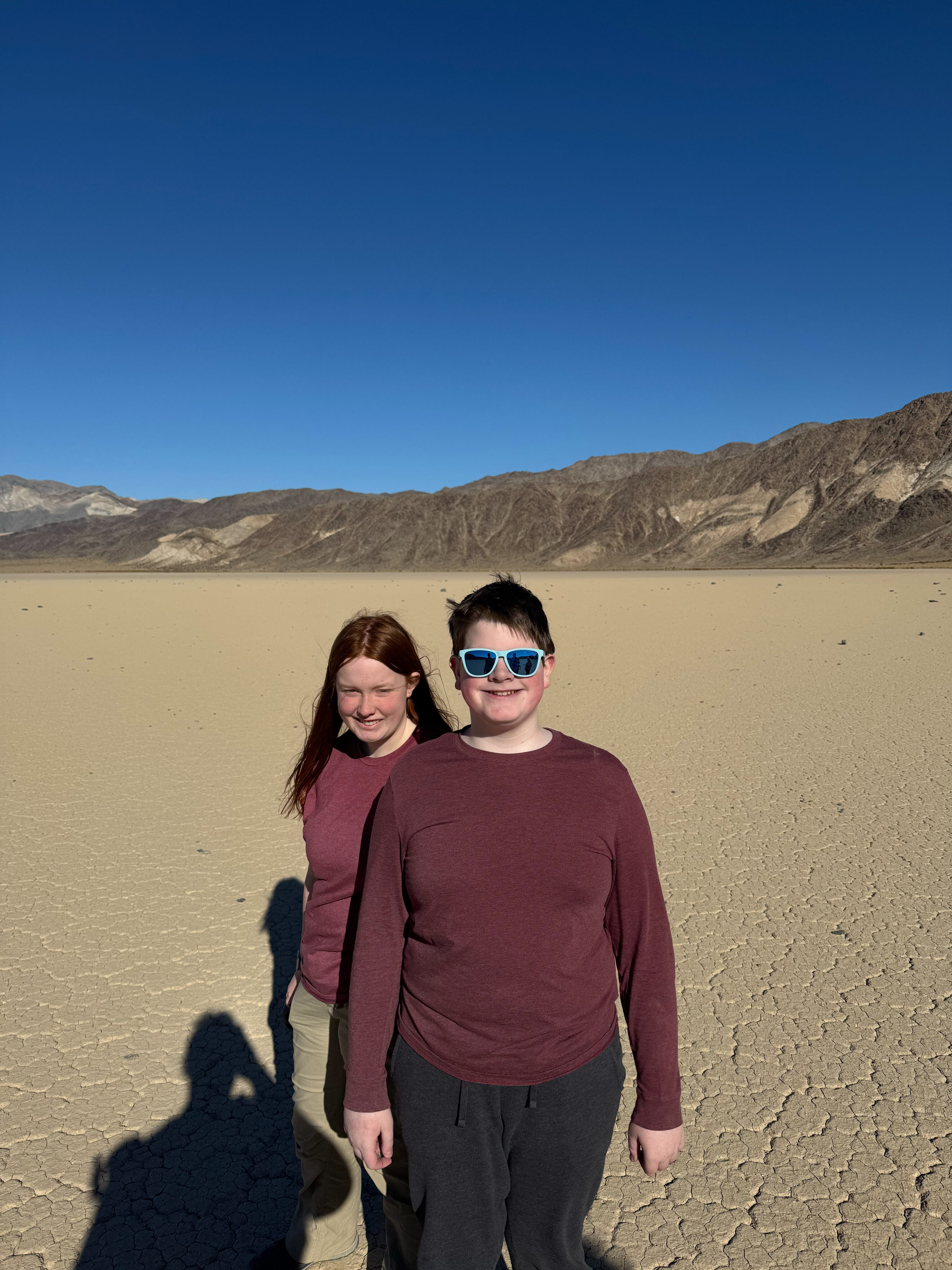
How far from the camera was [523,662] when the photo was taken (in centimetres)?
152

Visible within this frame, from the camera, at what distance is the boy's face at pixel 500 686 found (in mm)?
1460

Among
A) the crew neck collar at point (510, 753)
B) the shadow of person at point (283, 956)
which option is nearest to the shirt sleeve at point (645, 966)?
the crew neck collar at point (510, 753)

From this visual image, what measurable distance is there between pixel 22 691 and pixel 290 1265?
9909 millimetres

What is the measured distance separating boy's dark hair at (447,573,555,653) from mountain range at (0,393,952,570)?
64.9 m

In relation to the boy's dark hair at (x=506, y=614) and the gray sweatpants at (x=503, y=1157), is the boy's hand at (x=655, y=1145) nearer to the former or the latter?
the gray sweatpants at (x=503, y=1157)

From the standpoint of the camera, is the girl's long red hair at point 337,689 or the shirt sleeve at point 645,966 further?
the girl's long red hair at point 337,689

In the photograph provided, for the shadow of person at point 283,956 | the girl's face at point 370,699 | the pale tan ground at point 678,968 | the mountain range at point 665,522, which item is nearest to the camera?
the girl's face at point 370,699

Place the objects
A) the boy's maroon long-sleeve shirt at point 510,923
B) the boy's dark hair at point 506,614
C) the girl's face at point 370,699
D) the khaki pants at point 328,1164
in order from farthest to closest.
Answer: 1. the girl's face at point 370,699
2. the khaki pants at point 328,1164
3. the boy's dark hair at point 506,614
4. the boy's maroon long-sleeve shirt at point 510,923

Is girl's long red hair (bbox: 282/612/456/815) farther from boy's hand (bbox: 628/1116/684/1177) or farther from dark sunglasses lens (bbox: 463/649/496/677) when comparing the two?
boy's hand (bbox: 628/1116/684/1177)

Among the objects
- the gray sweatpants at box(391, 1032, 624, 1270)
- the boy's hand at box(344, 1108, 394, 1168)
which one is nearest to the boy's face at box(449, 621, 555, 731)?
the gray sweatpants at box(391, 1032, 624, 1270)

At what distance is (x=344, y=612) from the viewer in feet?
74.5

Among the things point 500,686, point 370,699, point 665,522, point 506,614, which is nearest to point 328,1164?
point 370,699

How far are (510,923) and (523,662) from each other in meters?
0.46

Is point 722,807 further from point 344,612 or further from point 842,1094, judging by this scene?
point 344,612
